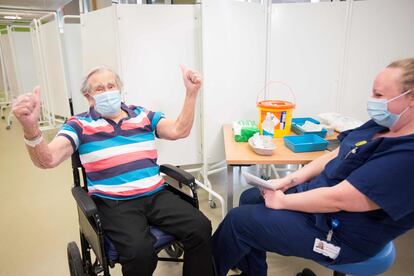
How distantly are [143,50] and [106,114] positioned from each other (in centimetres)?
88

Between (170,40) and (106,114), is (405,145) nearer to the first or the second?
(106,114)

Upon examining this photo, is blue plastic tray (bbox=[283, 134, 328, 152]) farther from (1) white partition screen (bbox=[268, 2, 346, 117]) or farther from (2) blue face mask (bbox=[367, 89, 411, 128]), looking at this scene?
(1) white partition screen (bbox=[268, 2, 346, 117])

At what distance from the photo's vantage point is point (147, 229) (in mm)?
1402

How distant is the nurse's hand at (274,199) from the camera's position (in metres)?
1.33

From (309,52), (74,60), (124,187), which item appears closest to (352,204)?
(124,187)

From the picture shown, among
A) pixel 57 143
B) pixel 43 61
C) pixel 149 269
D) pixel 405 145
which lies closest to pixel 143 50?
pixel 57 143

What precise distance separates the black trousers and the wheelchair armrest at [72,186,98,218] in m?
0.14

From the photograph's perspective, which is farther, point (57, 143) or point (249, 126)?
point (249, 126)

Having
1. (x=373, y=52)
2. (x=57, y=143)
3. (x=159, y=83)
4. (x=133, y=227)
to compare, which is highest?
(x=373, y=52)

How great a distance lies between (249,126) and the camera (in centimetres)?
201

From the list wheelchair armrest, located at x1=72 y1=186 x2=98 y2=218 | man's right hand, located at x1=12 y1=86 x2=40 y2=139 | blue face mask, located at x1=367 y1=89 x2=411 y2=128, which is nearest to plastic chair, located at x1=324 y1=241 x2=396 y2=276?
blue face mask, located at x1=367 y1=89 x2=411 y2=128

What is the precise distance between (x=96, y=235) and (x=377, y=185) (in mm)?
1108

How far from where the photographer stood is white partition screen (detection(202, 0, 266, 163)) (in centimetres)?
217

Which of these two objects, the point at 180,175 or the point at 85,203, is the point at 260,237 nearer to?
the point at 180,175
